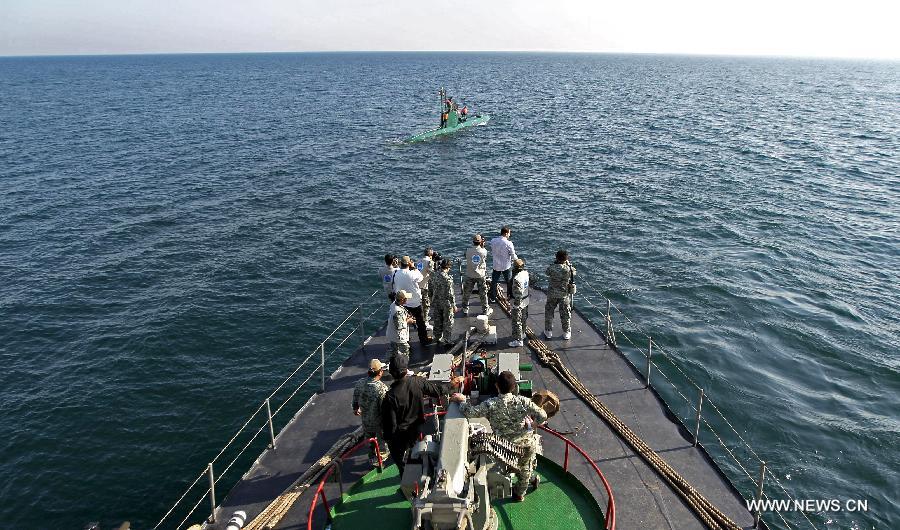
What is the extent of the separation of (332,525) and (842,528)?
13257 mm

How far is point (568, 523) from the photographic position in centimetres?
926

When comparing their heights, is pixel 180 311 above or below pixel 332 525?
below

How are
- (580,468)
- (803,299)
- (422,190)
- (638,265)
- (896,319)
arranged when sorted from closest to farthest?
1. (580,468)
2. (896,319)
3. (803,299)
4. (638,265)
5. (422,190)

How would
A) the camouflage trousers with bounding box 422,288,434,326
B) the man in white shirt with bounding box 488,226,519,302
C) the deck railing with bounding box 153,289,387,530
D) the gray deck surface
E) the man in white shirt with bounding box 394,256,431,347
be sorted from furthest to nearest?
the man in white shirt with bounding box 488,226,519,302 → the camouflage trousers with bounding box 422,288,434,326 → the man in white shirt with bounding box 394,256,431,347 → the deck railing with bounding box 153,289,387,530 → the gray deck surface

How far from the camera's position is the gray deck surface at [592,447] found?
33.4ft

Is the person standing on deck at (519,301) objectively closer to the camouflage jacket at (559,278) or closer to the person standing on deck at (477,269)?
the camouflage jacket at (559,278)

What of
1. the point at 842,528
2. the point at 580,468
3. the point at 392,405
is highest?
the point at 392,405

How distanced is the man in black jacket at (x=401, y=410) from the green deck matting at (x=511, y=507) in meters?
0.66

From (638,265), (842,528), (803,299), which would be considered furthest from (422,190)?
(842,528)

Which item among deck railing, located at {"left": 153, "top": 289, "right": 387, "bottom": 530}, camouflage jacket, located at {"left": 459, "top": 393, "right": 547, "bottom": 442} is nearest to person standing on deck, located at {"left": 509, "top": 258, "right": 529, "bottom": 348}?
deck railing, located at {"left": 153, "top": 289, "right": 387, "bottom": 530}

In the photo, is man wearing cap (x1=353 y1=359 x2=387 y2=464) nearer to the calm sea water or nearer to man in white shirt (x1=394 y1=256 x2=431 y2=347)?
man in white shirt (x1=394 y1=256 x2=431 y2=347)

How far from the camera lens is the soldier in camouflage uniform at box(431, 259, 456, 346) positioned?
1447 cm

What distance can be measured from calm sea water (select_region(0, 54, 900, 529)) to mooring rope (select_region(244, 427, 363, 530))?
7.24 metres

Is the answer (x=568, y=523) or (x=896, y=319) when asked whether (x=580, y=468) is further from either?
(x=896, y=319)
